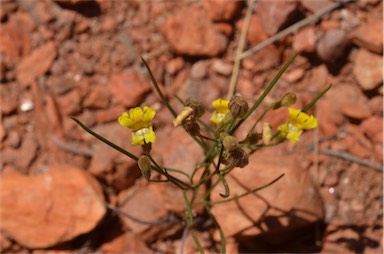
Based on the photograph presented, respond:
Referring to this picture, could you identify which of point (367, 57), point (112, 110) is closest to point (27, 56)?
point (112, 110)

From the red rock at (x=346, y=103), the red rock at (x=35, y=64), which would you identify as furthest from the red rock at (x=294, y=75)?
the red rock at (x=35, y=64)

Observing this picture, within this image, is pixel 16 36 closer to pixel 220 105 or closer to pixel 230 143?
pixel 220 105

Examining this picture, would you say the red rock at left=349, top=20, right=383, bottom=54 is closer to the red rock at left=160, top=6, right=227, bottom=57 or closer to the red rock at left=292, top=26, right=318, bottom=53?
the red rock at left=292, top=26, right=318, bottom=53

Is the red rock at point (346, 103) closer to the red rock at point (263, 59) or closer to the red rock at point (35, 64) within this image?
the red rock at point (263, 59)

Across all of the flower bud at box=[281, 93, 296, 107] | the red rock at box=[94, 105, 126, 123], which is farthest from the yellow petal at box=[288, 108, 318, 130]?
the red rock at box=[94, 105, 126, 123]

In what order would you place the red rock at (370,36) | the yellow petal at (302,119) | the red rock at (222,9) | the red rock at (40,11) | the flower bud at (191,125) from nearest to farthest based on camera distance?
1. the flower bud at (191,125)
2. the yellow petal at (302,119)
3. the red rock at (370,36)
4. the red rock at (222,9)
5. the red rock at (40,11)

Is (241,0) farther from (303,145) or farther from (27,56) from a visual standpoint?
(27,56)
